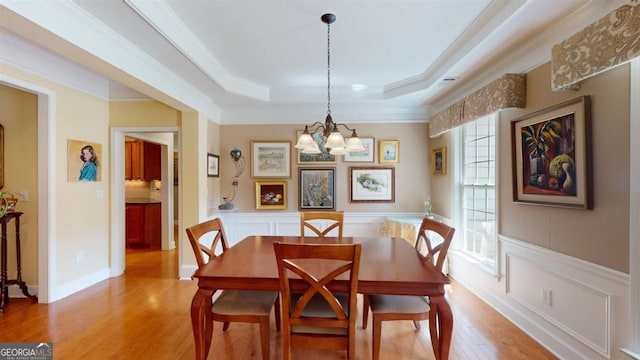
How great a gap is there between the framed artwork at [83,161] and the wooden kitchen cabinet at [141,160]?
2.01 meters

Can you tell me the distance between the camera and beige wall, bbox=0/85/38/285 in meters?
3.00

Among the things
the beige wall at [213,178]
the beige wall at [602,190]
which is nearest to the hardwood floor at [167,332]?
the beige wall at [602,190]

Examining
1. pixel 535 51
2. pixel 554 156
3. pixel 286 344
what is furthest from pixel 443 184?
pixel 286 344

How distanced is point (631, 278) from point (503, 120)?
5.22ft

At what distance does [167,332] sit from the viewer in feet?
7.89

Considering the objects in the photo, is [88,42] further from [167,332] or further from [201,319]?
[167,332]

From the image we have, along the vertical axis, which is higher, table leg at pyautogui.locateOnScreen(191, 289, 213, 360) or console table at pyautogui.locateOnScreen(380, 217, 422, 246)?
console table at pyautogui.locateOnScreen(380, 217, 422, 246)

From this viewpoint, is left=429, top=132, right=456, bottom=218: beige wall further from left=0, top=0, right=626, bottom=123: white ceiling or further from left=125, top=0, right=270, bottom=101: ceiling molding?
left=125, top=0, right=270, bottom=101: ceiling molding

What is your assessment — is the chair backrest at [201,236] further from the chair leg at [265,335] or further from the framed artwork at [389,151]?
the framed artwork at [389,151]

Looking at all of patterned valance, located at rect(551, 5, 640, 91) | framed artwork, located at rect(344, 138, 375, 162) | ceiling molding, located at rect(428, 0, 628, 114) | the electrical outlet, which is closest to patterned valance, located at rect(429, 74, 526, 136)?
ceiling molding, located at rect(428, 0, 628, 114)

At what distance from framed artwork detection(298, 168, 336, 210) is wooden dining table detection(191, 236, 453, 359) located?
7.37 ft

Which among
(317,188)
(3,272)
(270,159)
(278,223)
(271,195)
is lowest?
(3,272)

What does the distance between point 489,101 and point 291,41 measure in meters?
1.91

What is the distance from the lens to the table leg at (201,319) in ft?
5.76
